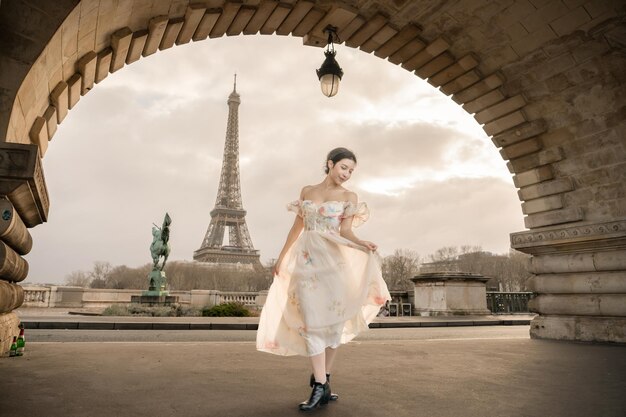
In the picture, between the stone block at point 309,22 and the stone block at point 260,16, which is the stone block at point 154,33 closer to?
the stone block at point 260,16

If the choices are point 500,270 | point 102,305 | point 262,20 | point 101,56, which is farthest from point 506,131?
point 500,270

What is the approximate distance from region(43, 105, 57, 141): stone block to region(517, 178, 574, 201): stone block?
7234 millimetres

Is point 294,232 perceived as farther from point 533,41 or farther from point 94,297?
point 94,297

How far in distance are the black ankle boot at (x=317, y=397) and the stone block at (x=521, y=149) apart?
6.06 meters

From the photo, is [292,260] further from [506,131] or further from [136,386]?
[506,131]

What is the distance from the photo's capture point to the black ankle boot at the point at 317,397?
2592mm

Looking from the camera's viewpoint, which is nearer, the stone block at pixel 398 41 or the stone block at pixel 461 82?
the stone block at pixel 398 41

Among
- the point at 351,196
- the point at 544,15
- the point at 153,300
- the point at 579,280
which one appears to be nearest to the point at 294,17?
the point at 544,15

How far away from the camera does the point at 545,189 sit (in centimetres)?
709

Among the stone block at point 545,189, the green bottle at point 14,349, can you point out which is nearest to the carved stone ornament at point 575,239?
the stone block at point 545,189

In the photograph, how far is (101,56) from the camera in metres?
4.75

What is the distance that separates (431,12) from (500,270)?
79.4 m

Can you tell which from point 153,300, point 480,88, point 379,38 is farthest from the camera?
point 153,300

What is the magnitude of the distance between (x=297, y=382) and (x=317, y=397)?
91 cm
